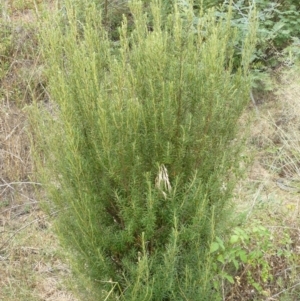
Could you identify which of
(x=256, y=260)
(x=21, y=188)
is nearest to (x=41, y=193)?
(x=21, y=188)

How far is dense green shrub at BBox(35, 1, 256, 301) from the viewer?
215 centimetres

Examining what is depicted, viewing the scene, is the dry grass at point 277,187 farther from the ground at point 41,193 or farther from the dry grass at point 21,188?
the dry grass at point 21,188

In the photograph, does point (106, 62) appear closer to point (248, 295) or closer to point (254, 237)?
point (254, 237)

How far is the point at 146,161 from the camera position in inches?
91.8

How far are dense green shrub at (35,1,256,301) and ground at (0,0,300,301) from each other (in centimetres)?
38

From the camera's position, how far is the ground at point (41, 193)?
124 inches

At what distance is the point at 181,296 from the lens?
232 cm

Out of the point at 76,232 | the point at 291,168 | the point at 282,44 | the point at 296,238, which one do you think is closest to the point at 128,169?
the point at 76,232

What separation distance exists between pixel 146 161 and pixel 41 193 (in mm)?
2196

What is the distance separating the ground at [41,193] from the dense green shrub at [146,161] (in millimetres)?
377

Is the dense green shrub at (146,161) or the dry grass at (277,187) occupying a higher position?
the dense green shrub at (146,161)

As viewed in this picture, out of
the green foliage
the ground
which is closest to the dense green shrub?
the ground

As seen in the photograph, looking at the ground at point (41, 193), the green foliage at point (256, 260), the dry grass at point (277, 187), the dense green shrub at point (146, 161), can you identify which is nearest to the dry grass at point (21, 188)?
the ground at point (41, 193)

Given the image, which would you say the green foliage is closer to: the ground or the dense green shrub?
the ground
